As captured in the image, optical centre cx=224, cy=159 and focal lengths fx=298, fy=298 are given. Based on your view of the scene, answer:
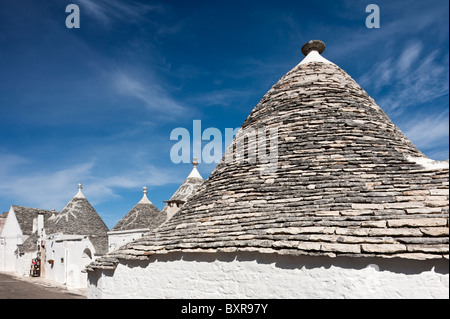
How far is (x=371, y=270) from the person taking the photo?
359 centimetres

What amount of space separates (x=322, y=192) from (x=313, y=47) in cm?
513

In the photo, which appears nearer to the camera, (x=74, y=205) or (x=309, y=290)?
(x=309, y=290)

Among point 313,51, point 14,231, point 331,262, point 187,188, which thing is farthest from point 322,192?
point 14,231

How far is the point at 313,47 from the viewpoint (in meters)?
8.27

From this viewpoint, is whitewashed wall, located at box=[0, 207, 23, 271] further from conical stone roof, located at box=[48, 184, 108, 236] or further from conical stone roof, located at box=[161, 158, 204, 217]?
conical stone roof, located at box=[161, 158, 204, 217]

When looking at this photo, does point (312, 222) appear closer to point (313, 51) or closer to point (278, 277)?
point (278, 277)

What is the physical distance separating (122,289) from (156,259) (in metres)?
1.12

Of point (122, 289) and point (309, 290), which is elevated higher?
point (309, 290)

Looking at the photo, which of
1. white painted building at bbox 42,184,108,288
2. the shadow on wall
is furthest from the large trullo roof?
white painted building at bbox 42,184,108,288

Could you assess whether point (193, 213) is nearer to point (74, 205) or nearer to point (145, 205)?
point (145, 205)

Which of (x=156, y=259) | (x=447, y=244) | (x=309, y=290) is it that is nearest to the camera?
(x=447, y=244)

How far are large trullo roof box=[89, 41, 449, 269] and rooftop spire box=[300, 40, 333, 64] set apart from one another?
53cm

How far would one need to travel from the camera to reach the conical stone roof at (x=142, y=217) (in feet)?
56.3
